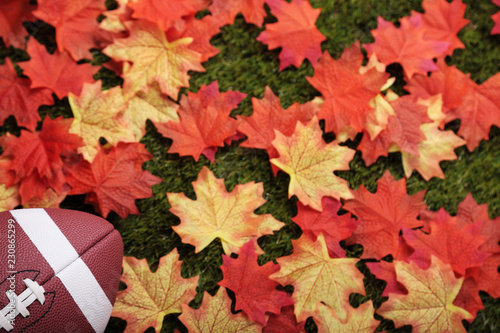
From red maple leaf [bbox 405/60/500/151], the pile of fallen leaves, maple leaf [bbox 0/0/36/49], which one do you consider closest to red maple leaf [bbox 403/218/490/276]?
the pile of fallen leaves

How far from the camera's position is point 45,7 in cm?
168

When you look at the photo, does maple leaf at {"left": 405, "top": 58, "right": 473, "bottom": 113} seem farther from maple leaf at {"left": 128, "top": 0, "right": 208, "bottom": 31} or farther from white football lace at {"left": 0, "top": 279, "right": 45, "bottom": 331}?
white football lace at {"left": 0, "top": 279, "right": 45, "bottom": 331}

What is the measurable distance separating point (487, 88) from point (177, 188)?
1.45 meters

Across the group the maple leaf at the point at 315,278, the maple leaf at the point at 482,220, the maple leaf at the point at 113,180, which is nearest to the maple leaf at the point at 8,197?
the maple leaf at the point at 113,180

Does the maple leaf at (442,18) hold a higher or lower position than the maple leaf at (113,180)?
higher

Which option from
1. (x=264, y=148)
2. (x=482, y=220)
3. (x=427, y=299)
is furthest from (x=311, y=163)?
(x=482, y=220)

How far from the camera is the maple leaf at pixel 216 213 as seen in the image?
1680mm

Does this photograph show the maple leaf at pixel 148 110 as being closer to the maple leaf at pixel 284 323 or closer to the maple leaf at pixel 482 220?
the maple leaf at pixel 284 323

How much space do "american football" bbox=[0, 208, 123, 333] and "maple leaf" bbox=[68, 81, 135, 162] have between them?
337mm

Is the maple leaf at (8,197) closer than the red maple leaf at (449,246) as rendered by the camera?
Yes

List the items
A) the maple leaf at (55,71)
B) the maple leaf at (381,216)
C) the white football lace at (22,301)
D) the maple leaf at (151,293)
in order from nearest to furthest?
the white football lace at (22,301)
the maple leaf at (151,293)
the maple leaf at (55,71)
the maple leaf at (381,216)

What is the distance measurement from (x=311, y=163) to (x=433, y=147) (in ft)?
1.97

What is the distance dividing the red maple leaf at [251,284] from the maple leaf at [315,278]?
2.0 inches

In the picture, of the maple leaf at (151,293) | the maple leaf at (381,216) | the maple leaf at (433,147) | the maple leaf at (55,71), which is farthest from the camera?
the maple leaf at (433,147)
